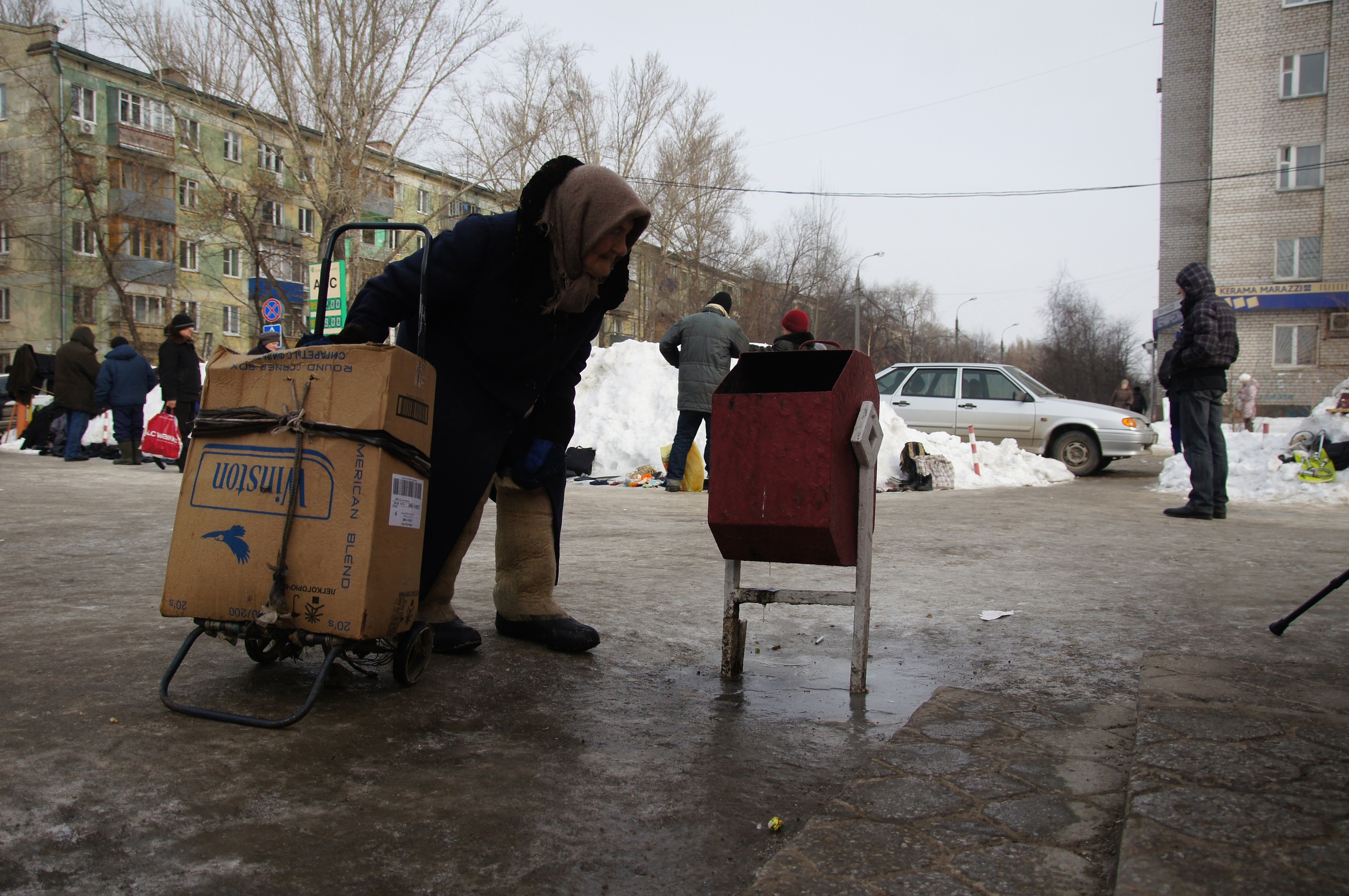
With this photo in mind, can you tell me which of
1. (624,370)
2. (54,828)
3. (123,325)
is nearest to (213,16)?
(624,370)

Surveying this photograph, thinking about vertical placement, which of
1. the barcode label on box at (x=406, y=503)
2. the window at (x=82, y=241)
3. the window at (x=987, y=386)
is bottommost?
the barcode label on box at (x=406, y=503)

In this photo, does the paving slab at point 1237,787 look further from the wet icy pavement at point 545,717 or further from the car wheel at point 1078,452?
the car wheel at point 1078,452

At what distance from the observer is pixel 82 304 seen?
127 ft

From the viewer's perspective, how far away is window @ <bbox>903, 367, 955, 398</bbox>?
14.0 m

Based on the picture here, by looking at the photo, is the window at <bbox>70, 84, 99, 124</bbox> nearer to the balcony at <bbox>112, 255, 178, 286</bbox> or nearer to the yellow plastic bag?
the balcony at <bbox>112, 255, 178, 286</bbox>

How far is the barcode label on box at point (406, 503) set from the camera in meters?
2.54

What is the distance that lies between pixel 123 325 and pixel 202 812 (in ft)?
145

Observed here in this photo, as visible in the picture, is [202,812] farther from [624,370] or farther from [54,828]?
[624,370]

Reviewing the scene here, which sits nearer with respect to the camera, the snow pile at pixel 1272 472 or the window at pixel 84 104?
the snow pile at pixel 1272 472

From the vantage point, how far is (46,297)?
3853 centimetres

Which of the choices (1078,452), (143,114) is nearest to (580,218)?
(1078,452)

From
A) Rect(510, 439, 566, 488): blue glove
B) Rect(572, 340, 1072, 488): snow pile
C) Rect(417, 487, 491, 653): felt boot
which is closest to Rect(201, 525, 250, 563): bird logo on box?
Rect(417, 487, 491, 653): felt boot

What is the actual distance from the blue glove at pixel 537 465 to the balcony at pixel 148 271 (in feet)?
132

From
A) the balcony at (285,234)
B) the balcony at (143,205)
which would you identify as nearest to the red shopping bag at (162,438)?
the balcony at (285,234)
